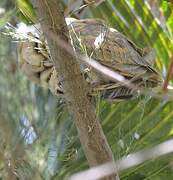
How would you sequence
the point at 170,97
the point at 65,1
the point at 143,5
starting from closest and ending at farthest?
1. the point at 170,97
2. the point at 65,1
3. the point at 143,5

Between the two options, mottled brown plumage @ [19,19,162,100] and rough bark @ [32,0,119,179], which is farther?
mottled brown plumage @ [19,19,162,100]

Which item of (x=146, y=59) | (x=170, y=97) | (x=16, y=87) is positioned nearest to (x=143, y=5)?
(x=146, y=59)

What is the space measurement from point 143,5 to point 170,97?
1183 millimetres

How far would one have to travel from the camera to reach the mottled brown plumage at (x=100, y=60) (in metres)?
1.36

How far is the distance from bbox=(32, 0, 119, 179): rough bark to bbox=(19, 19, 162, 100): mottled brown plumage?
5cm

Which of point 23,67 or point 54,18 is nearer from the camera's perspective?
point 54,18

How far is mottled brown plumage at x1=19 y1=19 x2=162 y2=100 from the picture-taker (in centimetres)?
136

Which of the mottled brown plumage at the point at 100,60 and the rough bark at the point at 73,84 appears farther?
the mottled brown plumage at the point at 100,60

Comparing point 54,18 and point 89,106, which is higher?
point 54,18

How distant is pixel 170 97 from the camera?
1.03 meters

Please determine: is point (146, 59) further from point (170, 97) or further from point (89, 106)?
point (170, 97)

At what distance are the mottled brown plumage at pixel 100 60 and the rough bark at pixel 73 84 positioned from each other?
5 cm

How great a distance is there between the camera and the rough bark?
1.23m

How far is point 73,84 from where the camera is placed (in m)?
1.27
